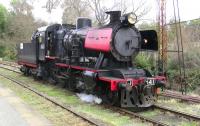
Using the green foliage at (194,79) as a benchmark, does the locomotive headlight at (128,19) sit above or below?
above

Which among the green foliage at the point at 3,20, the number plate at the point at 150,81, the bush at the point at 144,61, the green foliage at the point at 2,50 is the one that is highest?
the green foliage at the point at 3,20

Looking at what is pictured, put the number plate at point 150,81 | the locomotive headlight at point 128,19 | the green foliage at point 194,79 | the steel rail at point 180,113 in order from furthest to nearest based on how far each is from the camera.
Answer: the green foliage at point 194,79, the locomotive headlight at point 128,19, the number plate at point 150,81, the steel rail at point 180,113

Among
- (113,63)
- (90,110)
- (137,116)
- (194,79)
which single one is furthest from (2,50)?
(137,116)

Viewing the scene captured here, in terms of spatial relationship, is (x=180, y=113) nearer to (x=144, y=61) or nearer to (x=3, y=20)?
(x=144, y=61)

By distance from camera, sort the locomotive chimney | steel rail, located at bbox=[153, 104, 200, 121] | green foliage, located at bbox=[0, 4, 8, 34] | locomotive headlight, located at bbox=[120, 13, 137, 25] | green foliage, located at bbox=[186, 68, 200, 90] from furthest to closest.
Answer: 1. green foliage, located at bbox=[0, 4, 8, 34]
2. green foliage, located at bbox=[186, 68, 200, 90]
3. the locomotive chimney
4. locomotive headlight, located at bbox=[120, 13, 137, 25]
5. steel rail, located at bbox=[153, 104, 200, 121]

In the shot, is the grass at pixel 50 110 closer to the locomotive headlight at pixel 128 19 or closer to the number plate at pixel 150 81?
the number plate at pixel 150 81

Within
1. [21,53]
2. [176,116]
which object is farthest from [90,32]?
[21,53]

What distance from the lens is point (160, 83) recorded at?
12.5 metres

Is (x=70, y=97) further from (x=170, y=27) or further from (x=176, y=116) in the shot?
(x=170, y=27)

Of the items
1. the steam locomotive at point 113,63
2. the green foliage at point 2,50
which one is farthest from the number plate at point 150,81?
the green foliage at point 2,50

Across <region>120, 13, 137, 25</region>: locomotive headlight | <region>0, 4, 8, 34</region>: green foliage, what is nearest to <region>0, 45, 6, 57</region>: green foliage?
<region>0, 4, 8, 34</region>: green foliage

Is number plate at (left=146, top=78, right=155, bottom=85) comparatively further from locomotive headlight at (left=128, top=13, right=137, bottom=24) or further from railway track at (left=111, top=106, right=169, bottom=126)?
locomotive headlight at (left=128, top=13, right=137, bottom=24)

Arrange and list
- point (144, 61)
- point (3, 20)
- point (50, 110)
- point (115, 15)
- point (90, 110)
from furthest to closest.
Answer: point (3, 20), point (144, 61), point (115, 15), point (90, 110), point (50, 110)

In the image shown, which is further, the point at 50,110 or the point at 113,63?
the point at 113,63
